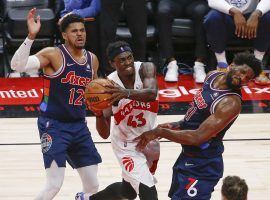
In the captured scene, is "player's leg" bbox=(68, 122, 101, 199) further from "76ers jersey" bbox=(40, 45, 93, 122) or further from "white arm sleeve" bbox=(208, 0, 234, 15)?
"white arm sleeve" bbox=(208, 0, 234, 15)

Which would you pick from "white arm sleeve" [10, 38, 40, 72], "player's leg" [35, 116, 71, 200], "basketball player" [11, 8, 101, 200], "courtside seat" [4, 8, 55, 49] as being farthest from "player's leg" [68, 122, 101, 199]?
"courtside seat" [4, 8, 55, 49]

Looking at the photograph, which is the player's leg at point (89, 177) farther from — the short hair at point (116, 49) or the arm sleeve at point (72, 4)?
the arm sleeve at point (72, 4)

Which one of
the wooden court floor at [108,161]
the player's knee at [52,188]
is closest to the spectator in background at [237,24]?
the wooden court floor at [108,161]

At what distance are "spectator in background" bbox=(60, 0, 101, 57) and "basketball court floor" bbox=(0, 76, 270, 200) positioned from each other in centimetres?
88

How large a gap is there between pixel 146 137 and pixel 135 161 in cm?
47

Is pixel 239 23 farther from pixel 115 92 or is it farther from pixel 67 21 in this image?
pixel 115 92

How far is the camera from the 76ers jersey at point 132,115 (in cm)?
527

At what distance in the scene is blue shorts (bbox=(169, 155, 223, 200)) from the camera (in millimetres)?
4836

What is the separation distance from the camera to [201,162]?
4.86 meters

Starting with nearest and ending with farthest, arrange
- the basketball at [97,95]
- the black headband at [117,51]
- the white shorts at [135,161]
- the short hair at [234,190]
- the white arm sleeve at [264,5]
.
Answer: the short hair at [234,190]
the basketball at [97,95]
the black headband at [117,51]
the white shorts at [135,161]
the white arm sleeve at [264,5]

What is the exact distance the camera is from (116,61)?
17.0ft

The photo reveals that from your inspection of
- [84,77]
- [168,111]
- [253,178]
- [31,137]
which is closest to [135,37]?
[168,111]

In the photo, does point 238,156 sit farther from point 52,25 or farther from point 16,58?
point 52,25

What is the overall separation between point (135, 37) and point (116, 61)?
3.89 meters
